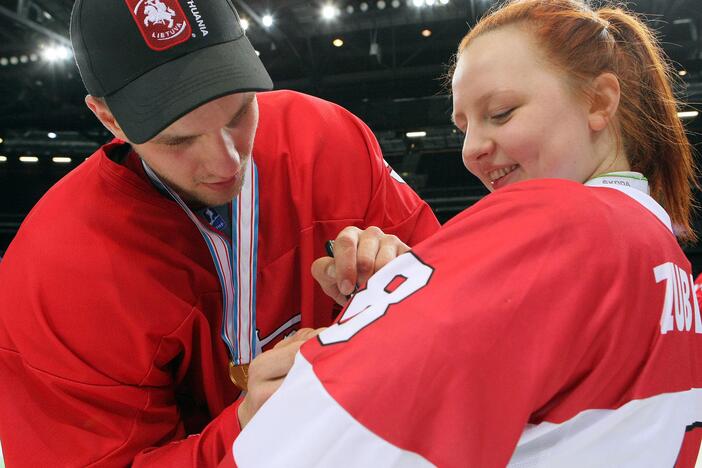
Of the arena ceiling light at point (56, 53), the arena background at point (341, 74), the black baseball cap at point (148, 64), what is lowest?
the arena background at point (341, 74)

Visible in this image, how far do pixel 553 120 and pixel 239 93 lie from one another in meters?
0.53

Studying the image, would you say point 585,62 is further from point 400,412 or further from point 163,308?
point 163,308

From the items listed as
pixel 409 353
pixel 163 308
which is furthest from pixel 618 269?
pixel 163 308

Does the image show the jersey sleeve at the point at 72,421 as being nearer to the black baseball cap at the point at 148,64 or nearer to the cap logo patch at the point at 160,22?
the black baseball cap at the point at 148,64

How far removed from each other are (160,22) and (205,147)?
22cm

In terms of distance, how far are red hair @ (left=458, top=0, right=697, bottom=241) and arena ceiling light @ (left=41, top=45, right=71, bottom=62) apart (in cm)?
944

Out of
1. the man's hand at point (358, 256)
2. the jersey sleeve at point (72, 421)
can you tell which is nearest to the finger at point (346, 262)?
the man's hand at point (358, 256)

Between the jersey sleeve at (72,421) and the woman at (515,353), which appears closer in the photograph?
the woman at (515,353)

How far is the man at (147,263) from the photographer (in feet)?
3.27

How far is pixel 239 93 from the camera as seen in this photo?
105 centimetres

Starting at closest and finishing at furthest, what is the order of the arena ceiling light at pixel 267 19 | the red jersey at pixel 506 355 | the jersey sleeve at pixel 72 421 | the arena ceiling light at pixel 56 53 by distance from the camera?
the red jersey at pixel 506 355 < the jersey sleeve at pixel 72 421 < the arena ceiling light at pixel 267 19 < the arena ceiling light at pixel 56 53

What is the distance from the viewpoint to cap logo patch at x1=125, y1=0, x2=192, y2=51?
3.31 ft

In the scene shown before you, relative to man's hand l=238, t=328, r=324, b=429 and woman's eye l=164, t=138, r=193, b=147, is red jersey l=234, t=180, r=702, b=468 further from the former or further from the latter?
woman's eye l=164, t=138, r=193, b=147

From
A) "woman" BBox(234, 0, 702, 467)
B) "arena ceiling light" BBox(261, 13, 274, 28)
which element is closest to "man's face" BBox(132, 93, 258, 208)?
"woman" BBox(234, 0, 702, 467)
